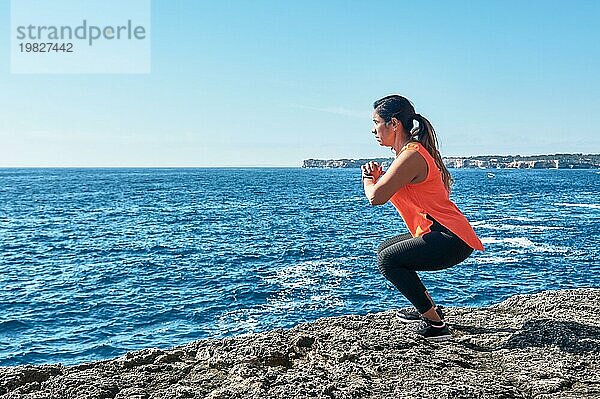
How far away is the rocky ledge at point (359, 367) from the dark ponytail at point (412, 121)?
1644 mm

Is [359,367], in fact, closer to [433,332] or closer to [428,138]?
[433,332]

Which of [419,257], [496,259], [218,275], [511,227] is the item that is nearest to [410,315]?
[419,257]

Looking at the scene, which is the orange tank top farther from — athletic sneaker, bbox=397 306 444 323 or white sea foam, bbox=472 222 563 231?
white sea foam, bbox=472 222 563 231

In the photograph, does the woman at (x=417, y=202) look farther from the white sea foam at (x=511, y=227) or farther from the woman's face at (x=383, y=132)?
the white sea foam at (x=511, y=227)

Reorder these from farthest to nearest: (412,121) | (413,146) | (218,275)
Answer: (218,275) → (412,121) → (413,146)

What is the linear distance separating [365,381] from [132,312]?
15.9m

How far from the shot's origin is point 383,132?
6.02m

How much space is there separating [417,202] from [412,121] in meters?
0.82

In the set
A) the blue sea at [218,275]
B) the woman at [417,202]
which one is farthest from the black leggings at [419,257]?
the blue sea at [218,275]

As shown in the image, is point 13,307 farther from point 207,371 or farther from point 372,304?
point 207,371

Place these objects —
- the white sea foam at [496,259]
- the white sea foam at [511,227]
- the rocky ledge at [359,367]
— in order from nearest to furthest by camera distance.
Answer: the rocky ledge at [359,367] < the white sea foam at [496,259] < the white sea foam at [511,227]

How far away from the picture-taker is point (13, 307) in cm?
2012

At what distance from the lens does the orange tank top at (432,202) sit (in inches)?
225

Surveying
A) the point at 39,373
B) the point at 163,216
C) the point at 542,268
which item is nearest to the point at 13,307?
the point at 39,373
